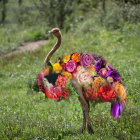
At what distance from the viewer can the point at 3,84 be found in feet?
30.2

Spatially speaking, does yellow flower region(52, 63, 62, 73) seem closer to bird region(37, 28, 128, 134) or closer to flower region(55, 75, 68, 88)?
bird region(37, 28, 128, 134)

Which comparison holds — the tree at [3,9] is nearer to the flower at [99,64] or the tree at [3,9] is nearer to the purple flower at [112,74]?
the flower at [99,64]

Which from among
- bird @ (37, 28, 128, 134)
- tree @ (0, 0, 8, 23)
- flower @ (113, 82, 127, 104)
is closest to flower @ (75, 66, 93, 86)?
bird @ (37, 28, 128, 134)

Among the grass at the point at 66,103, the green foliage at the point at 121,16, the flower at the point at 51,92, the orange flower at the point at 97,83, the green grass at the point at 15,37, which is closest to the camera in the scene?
the orange flower at the point at 97,83

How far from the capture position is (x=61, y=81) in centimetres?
387

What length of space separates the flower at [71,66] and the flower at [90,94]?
37 centimetres

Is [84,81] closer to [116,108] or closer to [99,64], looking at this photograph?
[99,64]

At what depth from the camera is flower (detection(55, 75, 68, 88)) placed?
3846 mm

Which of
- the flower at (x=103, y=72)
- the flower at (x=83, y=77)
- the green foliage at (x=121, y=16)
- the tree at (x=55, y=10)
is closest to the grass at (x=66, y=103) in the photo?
the flower at (x=83, y=77)

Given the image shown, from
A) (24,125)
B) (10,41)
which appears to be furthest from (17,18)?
(24,125)

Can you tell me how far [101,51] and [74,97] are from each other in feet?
26.8

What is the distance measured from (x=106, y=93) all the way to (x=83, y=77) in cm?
40

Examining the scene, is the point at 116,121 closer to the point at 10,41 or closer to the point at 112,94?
the point at 112,94

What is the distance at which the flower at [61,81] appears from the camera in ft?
12.6
